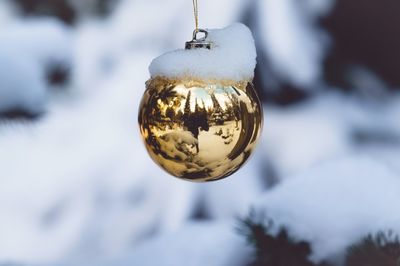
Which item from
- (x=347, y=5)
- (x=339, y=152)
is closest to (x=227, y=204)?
(x=339, y=152)

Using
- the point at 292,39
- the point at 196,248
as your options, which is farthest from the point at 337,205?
the point at 292,39

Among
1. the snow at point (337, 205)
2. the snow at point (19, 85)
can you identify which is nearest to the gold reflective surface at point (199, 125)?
the snow at point (19, 85)

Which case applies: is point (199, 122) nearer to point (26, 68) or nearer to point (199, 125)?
point (199, 125)

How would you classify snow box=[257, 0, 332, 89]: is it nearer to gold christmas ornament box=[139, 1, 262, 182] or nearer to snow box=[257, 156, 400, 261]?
snow box=[257, 156, 400, 261]

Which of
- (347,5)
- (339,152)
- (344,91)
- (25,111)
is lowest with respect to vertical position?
(25,111)

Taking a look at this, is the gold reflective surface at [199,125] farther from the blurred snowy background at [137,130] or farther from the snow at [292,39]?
the snow at [292,39]

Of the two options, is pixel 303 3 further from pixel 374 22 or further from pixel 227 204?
pixel 227 204

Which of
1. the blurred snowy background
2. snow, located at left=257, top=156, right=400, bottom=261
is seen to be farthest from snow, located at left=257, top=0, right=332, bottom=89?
snow, located at left=257, top=156, right=400, bottom=261
